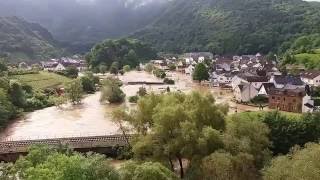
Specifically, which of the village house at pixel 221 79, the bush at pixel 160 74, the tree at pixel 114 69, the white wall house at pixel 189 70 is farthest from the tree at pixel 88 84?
the tree at pixel 114 69

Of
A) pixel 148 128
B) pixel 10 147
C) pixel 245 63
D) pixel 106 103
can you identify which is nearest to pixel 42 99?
pixel 106 103

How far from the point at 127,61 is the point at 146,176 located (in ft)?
402

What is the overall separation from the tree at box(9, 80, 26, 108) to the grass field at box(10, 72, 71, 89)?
47.9 feet

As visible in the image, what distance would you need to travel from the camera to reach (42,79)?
9625 cm

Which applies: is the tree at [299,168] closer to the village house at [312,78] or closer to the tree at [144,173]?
the tree at [144,173]

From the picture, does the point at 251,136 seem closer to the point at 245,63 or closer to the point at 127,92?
the point at 127,92

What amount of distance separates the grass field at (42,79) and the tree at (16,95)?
575 inches

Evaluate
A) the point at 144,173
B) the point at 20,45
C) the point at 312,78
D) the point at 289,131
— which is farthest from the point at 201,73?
the point at 20,45

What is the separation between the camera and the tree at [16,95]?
68.9m

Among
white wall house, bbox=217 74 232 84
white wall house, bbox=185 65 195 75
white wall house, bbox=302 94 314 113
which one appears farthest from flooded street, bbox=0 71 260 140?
white wall house, bbox=185 65 195 75

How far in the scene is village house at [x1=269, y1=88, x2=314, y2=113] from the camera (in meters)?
59.9

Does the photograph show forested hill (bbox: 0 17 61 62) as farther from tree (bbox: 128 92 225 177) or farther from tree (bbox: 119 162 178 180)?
tree (bbox: 119 162 178 180)

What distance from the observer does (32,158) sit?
85.1 ft

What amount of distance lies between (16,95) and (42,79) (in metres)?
27.1
